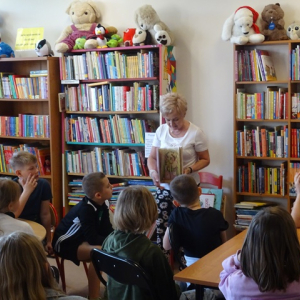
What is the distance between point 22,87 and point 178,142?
201 cm

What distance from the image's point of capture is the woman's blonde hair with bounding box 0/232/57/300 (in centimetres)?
154

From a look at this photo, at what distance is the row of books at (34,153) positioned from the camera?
4.93 m

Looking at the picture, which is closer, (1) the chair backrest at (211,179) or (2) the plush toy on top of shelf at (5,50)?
(1) the chair backrest at (211,179)

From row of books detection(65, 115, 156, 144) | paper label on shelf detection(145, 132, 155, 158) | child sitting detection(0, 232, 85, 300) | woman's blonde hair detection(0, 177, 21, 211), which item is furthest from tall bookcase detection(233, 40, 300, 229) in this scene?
child sitting detection(0, 232, 85, 300)

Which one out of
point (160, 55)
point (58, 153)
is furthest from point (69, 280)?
point (160, 55)

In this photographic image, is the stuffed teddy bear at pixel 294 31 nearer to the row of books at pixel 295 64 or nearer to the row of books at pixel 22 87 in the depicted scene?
the row of books at pixel 295 64

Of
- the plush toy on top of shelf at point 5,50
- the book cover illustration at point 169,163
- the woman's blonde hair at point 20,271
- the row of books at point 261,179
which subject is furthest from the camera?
the plush toy on top of shelf at point 5,50

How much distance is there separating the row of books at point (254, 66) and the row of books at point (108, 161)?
3.77ft

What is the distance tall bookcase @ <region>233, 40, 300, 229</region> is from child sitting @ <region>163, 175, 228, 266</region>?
1.54 m

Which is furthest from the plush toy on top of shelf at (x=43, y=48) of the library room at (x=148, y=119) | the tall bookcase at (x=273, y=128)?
the tall bookcase at (x=273, y=128)

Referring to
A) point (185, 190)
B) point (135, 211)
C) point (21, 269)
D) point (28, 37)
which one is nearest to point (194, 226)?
point (185, 190)

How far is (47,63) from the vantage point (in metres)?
4.76

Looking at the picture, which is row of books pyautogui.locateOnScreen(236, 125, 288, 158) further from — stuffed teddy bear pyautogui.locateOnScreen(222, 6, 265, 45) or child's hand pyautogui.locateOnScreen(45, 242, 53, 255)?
child's hand pyautogui.locateOnScreen(45, 242, 53, 255)

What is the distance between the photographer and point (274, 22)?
403 centimetres
